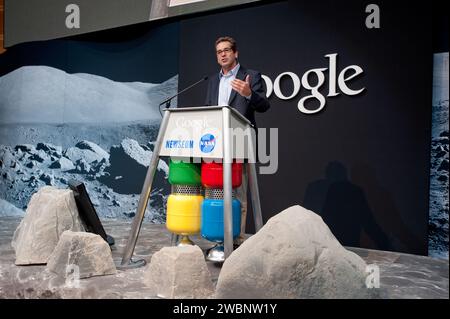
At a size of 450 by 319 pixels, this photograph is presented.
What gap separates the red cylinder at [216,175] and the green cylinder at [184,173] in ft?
0.31

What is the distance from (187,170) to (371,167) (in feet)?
5.29

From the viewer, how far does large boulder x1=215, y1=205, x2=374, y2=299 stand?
1452mm

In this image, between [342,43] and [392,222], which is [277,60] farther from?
[392,222]

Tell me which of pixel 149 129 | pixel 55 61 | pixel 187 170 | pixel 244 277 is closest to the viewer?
pixel 244 277

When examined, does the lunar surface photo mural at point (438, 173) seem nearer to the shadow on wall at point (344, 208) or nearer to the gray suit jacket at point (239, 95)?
the shadow on wall at point (344, 208)

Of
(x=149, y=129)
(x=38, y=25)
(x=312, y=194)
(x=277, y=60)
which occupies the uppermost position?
(x=38, y=25)

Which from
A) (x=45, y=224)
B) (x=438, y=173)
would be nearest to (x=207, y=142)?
(x=45, y=224)

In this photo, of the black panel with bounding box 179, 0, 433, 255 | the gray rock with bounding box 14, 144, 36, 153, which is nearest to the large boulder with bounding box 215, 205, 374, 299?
the black panel with bounding box 179, 0, 433, 255

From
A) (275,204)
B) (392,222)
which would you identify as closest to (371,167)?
(392,222)

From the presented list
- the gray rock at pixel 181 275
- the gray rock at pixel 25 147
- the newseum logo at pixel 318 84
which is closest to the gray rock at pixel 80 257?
the gray rock at pixel 181 275

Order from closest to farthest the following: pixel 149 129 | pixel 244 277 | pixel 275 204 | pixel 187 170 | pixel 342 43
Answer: pixel 244 277 < pixel 187 170 < pixel 342 43 < pixel 275 204 < pixel 149 129

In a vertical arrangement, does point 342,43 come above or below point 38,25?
below

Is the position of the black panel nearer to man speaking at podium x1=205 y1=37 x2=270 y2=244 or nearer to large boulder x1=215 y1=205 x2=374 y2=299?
man speaking at podium x1=205 y1=37 x2=270 y2=244

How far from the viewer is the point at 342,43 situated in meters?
3.16
